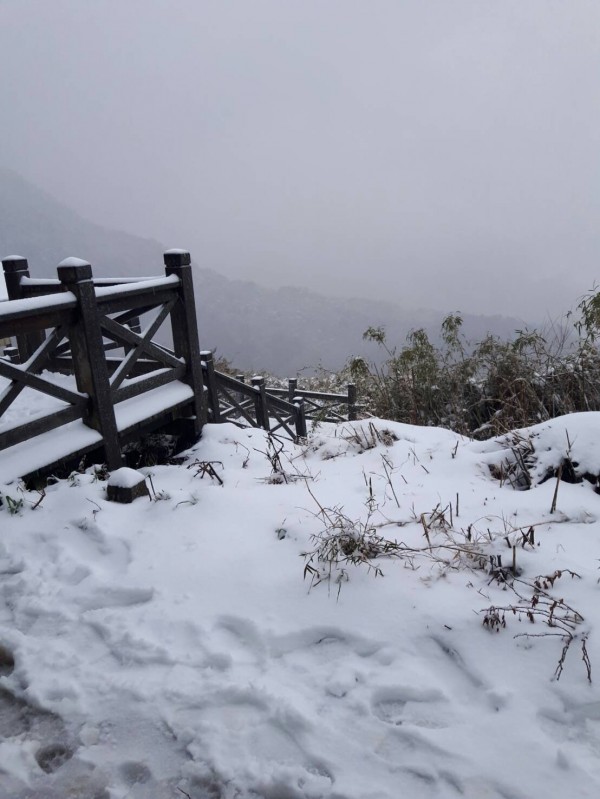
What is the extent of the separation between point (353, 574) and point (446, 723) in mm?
778

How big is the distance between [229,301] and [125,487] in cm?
12651

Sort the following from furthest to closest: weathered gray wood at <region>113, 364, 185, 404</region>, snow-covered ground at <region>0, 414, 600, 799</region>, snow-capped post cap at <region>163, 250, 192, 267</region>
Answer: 1. snow-capped post cap at <region>163, 250, 192, 267</region>
2. weathered gray wood at <region>113, 364, 185, 404</region>
3. snow-covered ground at <region>0, 414, 600, 799</region>

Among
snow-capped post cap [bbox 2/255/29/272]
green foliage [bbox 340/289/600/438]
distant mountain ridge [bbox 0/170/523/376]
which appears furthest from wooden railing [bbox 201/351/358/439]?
distant mountain ridge [bbox 0/170/523/376]

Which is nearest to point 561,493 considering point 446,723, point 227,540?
point 446,723

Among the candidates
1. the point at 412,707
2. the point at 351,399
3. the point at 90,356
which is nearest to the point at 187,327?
the point at 90,356

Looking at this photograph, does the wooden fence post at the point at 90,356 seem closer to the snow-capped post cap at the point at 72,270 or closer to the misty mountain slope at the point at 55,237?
the snow-capped post cap at the point at 72,270

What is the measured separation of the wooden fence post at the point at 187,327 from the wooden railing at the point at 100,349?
10mm

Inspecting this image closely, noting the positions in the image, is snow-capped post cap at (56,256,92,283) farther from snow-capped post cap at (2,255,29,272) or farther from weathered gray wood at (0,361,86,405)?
snow-capped post cap at (2,255,29,272)

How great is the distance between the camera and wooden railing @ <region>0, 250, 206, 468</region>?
3.71 meters

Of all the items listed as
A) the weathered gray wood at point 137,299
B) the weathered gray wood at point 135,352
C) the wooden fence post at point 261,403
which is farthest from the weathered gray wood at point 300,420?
the weathered gray wood at point 135,352

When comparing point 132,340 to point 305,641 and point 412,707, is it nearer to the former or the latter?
point 305,641

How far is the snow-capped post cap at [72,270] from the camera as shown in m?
3.94

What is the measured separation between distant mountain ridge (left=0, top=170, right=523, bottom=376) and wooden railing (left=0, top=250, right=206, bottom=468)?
8456cm

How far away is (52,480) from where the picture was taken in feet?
13.1
